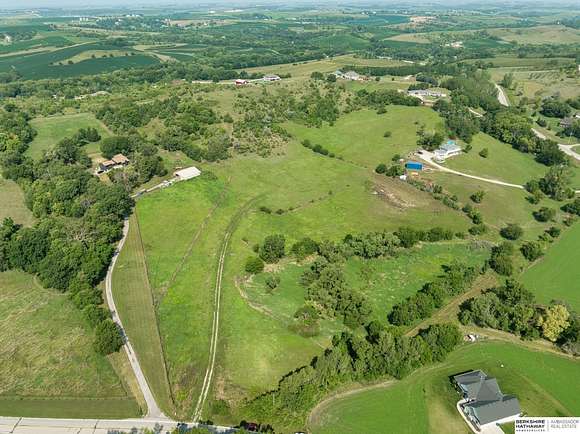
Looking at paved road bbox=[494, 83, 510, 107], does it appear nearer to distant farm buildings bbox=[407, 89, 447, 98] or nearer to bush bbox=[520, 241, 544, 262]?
distant farm buildings bbox=[407, 89, 447, 98]

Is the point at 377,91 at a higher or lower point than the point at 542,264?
higher

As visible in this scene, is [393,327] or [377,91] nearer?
[393,327]

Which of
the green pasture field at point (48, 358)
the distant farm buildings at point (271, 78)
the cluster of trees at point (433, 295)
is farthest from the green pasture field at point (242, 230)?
the distant farm buildings at point (271, 78)

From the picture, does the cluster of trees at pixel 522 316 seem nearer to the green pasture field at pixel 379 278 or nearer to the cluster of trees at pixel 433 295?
the cluster of trees at pixel 433 295

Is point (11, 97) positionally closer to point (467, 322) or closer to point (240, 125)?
point (240, 125)

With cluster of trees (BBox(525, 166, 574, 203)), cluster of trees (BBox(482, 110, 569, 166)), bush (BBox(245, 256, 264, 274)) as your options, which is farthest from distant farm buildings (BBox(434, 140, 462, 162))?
bush (BBox(245, 256, 264, 274))

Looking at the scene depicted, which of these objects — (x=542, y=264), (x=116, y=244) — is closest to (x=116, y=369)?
(x=116, y=244)
